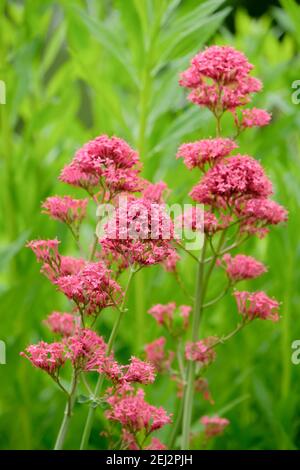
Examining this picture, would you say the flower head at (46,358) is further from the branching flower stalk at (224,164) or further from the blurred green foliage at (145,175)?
the blurred green foliage at (145,175)

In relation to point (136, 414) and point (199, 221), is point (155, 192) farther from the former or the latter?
point (136, 414)

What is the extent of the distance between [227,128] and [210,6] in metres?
0.34

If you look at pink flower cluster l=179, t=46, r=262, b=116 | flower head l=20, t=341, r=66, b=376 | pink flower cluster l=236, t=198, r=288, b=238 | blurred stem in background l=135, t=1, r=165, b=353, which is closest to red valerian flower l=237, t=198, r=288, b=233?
pink flower cluster l=236, t=198, r=288, b=238

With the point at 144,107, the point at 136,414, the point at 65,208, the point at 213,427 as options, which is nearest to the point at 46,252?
the point at 65,208

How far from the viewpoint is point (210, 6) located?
0.97 metres

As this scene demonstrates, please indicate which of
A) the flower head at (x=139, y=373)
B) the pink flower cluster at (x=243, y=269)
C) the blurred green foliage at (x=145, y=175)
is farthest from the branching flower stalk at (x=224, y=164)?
the blurred green foliage at (x=145, y=175)

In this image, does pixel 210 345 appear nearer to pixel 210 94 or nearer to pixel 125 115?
pixel 210 94

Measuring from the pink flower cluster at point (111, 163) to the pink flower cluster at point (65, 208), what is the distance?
41 millimetres

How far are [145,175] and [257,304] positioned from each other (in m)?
0.39

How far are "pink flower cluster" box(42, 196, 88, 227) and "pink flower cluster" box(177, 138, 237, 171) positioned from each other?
11 cm

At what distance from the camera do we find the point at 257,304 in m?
0.72

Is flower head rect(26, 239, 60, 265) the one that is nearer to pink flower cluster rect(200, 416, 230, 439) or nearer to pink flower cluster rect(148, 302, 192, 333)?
pink flower cluster rect(148, 302, 192, 333)

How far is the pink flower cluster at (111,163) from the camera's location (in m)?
0.66

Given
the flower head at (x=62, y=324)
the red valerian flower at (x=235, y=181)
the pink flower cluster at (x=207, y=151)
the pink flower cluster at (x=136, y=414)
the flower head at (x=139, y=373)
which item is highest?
the pink flower cluster at (x=207, y=151)
